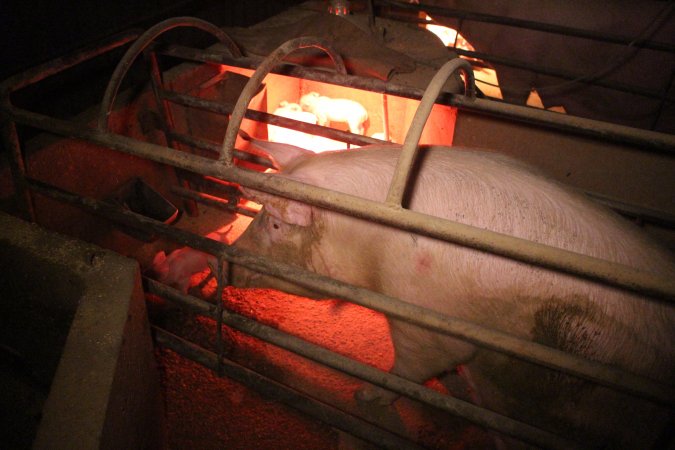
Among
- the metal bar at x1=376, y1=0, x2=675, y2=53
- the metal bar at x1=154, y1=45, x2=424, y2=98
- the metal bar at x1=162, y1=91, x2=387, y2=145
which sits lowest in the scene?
the metal bar at x1=162, y1=91, x2=387, y2=145

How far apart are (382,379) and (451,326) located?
54 cm

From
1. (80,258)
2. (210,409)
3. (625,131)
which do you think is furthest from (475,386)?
(80,258)

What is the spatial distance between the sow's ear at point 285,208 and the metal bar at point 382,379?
55 cm

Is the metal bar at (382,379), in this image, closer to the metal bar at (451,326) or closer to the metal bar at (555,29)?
the metal bar at (451,326)

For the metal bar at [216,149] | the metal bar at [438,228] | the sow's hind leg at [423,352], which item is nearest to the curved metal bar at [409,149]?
the metal bar at [438,228]

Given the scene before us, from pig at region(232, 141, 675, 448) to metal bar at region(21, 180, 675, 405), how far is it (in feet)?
1.28

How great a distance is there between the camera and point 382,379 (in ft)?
6.49

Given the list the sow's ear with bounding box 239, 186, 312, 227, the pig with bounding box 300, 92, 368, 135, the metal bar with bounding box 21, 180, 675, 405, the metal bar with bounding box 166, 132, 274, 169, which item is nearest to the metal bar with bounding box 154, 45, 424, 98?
the metal bar with bounding box 166, 132, 274, 169

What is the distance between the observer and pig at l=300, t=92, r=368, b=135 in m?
5.64

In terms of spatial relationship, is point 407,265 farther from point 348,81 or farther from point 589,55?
point 589,55

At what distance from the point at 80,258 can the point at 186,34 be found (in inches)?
158

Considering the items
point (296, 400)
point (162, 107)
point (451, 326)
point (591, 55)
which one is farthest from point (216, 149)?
point (591, 55)

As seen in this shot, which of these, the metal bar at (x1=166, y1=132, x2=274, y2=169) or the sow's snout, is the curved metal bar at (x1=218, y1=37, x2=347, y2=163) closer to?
the sow's snout

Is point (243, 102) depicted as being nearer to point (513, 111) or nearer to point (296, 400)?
point (513, 111)
